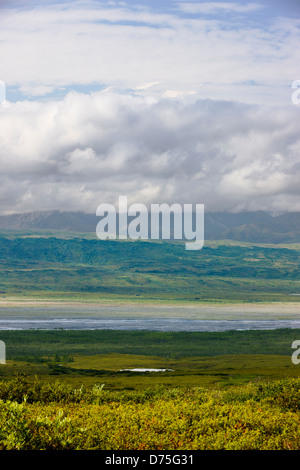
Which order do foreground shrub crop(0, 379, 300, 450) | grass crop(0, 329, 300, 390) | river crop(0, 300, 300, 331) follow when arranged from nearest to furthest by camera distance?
foreground shrub crop(0, 379, 300, 450) → grass crop(0, 329, 300, 390) → river crop(0, 300, 300, 331)

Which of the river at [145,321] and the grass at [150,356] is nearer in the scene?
the grass at [150,356]

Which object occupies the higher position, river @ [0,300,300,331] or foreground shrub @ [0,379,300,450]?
foreground shrub @ [0,379,300,450]

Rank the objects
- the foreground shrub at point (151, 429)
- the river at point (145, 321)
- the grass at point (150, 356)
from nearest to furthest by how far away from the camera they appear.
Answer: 1. the foreground shrub at point (151, 429)
2. the grass at point (150, 356)
3. the river at point (145, 321)

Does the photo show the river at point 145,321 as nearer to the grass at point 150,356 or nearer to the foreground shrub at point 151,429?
the grass at point 150,356

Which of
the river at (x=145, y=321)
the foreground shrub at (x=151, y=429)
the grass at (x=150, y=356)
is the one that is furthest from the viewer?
the river at (x=145, y=321)

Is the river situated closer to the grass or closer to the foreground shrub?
the grass

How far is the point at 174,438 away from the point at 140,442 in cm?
132

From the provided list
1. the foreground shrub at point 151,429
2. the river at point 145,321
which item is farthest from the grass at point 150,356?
the foreground shrub at point 151,429

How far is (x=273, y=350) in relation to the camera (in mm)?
124312

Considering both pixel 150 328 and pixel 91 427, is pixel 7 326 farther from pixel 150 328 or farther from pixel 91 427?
pixel 91 427

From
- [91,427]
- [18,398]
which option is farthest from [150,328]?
[91,427]

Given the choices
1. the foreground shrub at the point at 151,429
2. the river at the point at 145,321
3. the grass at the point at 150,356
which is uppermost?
the foreground shrub at the point at 151,429

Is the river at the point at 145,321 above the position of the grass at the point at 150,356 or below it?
above

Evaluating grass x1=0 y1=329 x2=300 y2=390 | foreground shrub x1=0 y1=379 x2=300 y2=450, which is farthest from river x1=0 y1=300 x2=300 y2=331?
foreground shrub x1=0 y1=379 x2=300 y2=450
